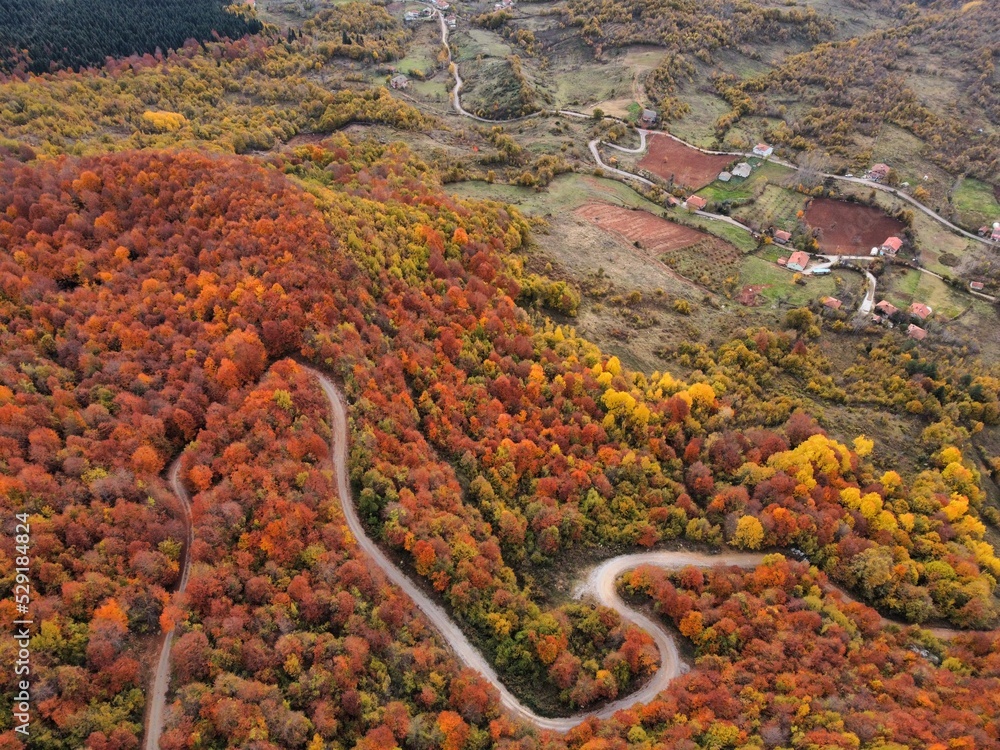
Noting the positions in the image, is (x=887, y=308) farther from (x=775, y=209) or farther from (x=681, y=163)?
(x=681, y=163)

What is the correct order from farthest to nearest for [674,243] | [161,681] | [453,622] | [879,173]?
1. [879,173]
2. [674,243]
3. [453,622]
4. [161,681]

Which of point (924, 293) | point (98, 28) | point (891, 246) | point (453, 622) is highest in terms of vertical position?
point (98, 28)

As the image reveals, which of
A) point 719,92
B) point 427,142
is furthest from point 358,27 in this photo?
point 719,92

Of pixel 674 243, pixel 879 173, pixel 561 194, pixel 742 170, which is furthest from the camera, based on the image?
pixel 742 170

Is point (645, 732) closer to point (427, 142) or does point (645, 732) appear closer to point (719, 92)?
point (427, 142)

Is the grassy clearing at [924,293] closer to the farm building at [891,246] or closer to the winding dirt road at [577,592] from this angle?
the farm building at [891,246]

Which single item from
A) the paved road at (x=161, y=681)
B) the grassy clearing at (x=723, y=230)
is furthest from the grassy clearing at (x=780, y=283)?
the paved road at (x=161, y=681)

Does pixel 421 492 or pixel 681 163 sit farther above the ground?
pixel 681 163

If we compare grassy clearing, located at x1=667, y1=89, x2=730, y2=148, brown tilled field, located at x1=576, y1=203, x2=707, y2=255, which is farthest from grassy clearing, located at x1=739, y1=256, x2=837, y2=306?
grassy clearing, located at x1=667, y1=89, x2=730, y2=148

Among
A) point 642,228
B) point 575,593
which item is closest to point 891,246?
point 642,228
